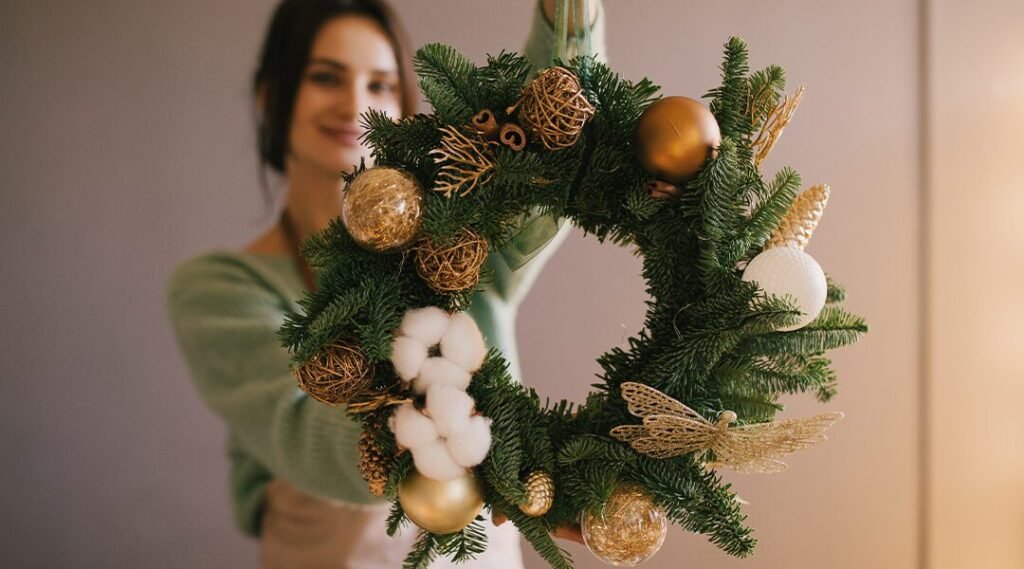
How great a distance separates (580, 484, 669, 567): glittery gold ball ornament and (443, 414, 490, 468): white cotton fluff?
10cm

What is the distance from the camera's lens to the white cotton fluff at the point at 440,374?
0.55 m

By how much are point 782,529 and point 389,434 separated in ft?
2.84

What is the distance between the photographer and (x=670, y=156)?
1.77 feet

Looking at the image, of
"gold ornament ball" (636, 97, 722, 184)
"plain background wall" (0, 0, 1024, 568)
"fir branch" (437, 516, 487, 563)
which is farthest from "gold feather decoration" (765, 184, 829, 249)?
"plain background wall" (0, 0, 1024, 568)

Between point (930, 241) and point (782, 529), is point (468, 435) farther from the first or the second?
point (930, 241)

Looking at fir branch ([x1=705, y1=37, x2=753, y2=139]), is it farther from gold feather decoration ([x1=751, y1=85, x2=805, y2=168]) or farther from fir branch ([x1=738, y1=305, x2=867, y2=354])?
fir branch ([x1=738, y1=305, x2=867, y2=354])

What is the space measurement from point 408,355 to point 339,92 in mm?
619

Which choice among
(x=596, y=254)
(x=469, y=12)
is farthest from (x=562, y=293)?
(x=469, y=12)

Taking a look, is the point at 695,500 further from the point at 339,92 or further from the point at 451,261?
the point at 339,92

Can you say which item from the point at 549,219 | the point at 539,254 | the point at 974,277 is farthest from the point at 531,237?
the point at 974,277

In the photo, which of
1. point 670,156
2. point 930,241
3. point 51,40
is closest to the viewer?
point 670,156

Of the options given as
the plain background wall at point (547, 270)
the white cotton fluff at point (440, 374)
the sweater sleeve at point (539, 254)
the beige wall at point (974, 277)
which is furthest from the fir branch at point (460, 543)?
the beige wall at point (974, 277)

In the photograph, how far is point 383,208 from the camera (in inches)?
20.9

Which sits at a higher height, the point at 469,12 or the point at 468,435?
the point at 469,12
